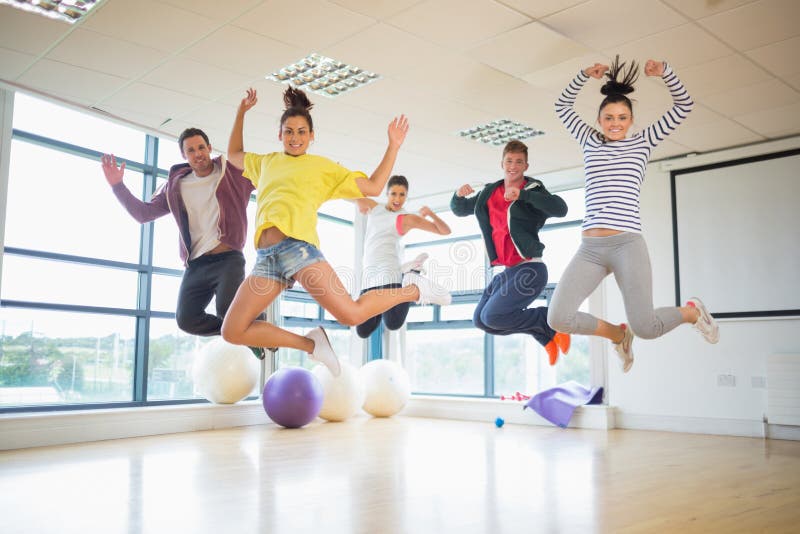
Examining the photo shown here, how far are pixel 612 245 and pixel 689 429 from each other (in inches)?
160

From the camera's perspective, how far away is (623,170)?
351cm

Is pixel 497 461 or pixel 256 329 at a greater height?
pixel 256 329

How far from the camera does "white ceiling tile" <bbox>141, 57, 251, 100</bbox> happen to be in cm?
517

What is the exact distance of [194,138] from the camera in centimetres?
396

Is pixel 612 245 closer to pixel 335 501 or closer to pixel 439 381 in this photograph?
pixel 335 501

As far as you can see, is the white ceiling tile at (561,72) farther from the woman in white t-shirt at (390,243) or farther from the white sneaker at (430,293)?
the white sneaker at (430,293)

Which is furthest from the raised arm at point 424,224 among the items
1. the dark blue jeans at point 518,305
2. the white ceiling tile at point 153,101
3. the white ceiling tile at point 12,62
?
the white ceiling tile at point 12,62

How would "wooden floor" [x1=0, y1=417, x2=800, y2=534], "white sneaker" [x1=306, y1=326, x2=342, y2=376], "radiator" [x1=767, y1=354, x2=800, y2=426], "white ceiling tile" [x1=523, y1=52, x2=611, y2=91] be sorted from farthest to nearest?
"radiator" [x1=767, y1=354, x2=800, y2=426] → "white ceiling tile" [x1=523, y1=52, x2=611, y2=91] → "white sneaker" [x1=306, y1=326, x2=342, y2=376] → "wooden floor" [x1=0, y1=417, x2=800, y2=534]

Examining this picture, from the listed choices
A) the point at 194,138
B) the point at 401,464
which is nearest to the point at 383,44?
the point at 194,138

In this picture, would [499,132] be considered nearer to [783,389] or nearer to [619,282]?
[619,282]

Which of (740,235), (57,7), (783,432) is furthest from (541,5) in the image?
(783,432)

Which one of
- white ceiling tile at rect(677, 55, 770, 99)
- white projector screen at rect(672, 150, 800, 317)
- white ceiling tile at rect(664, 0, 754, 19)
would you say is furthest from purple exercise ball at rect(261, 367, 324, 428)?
white ceiling tile at rect(664, 0, 754, 19)

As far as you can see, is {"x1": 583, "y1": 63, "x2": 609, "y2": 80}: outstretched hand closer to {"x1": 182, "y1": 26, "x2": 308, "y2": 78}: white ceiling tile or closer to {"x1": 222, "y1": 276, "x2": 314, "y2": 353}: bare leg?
{"x1": 222, "y1": 276, "x2": 314, "y2": 353}: bare leg

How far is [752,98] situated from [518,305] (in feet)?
9.38
